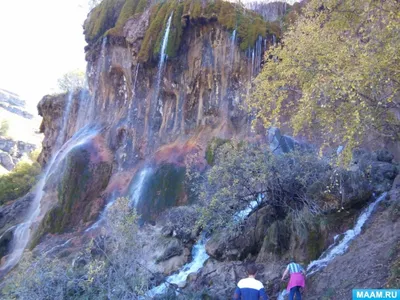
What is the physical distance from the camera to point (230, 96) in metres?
27.2

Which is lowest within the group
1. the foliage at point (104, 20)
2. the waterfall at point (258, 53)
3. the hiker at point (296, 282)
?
the hiker at point (296, 282)

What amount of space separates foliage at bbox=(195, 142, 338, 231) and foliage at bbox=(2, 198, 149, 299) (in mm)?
2745

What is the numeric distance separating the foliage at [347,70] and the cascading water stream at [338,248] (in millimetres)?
3800

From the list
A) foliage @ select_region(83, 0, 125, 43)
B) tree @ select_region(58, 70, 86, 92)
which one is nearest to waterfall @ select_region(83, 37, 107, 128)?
foliage @ select_region(83, 0, 125, 43)

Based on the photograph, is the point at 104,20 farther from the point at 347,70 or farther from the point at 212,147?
the point at 347,70

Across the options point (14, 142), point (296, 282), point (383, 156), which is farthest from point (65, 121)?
point (14, 142)

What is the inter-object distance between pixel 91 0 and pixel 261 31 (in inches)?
1131

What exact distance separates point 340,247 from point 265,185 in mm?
2977

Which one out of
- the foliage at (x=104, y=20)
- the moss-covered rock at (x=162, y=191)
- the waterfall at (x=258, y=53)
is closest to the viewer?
the moss-covered rock at (x=162, y=191)

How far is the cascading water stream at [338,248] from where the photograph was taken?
1226 centimetres

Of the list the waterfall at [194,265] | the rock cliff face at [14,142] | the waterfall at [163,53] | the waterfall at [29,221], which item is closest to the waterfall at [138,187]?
the waterfall at [29,221]

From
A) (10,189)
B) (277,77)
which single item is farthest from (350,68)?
(10,189)

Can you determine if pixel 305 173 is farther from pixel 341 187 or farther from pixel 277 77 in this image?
pixel 277 77

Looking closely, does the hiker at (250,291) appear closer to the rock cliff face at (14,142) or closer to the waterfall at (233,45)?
the waterfall at (233,45)
